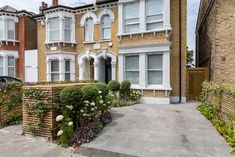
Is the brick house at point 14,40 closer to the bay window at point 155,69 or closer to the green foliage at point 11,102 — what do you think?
the green foliage at point 11,102

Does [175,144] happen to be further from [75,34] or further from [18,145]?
[75,34]

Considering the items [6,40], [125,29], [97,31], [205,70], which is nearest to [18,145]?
[125,29]

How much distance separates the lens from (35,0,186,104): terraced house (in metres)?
12.2

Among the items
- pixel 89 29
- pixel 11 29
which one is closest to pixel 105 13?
pixel 89 29

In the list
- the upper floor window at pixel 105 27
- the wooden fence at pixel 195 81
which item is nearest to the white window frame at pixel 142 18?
the upper floor window at pixel 105 27

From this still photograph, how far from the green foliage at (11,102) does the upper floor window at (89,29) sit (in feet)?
27.3

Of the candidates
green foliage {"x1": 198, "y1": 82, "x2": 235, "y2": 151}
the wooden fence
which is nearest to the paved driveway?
green foliage {"x1": 198, "y1": 82, "x2": 235, "y2": 151}

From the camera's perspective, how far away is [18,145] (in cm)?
599

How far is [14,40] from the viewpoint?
Answer: 1834 centimetres

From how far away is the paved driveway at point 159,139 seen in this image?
4966 millimetres

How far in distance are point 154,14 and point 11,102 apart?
9.65 m

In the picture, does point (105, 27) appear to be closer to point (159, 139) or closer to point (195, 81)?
point (195, 81)

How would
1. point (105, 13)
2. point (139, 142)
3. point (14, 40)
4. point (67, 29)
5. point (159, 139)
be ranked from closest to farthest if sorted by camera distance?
point (139, 142), point (159, 139), point (105, 13), point (67, 29), point (14, 40)

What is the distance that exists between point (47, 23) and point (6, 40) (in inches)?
190
